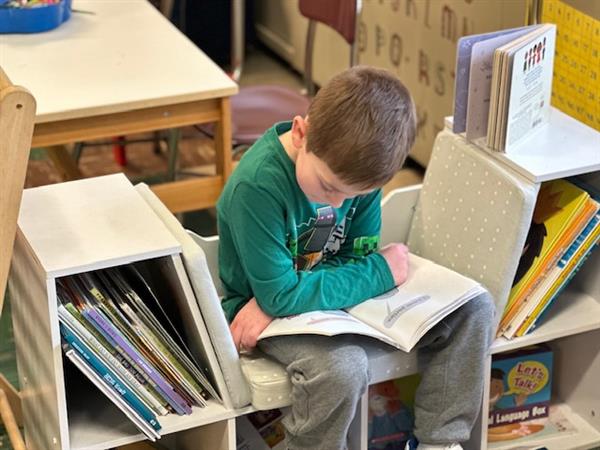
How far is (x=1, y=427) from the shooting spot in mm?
2248

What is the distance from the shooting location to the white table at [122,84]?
226 centimetres

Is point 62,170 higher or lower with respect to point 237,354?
lower

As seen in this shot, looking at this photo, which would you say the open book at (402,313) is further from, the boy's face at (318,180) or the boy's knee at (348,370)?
the boy's face at (318,180)

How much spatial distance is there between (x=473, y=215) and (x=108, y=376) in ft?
2.51

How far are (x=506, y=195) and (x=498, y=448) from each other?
56 centimetres

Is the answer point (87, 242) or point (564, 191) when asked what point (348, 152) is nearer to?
point (87, 242)

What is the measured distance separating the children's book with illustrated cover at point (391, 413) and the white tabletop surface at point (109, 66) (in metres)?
0.74

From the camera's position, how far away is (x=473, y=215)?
78.7 inches

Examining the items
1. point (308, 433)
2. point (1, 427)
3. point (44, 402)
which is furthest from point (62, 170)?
point (308, 433)

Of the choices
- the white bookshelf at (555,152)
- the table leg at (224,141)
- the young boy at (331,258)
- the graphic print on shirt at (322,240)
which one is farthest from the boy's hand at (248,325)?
the table leg at (224,141)

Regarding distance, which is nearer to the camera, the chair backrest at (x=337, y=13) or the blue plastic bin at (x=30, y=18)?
the blue plastic bin at (x=30, y=18)

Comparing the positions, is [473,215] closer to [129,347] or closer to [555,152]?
[555,152]

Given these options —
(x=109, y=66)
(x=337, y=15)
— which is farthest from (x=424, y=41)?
(x=109, y=66)

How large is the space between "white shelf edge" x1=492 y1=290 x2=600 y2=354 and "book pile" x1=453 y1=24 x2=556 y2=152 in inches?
14.2
